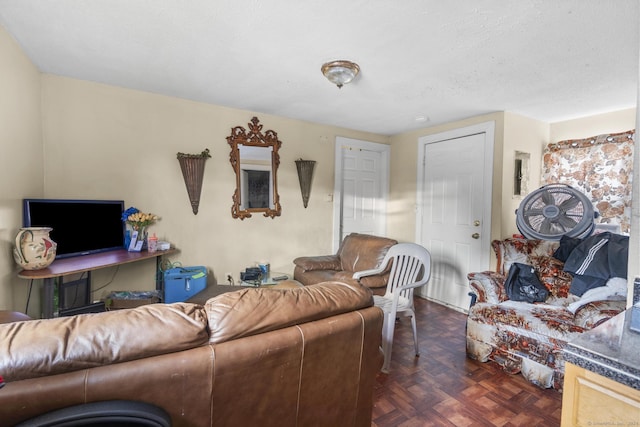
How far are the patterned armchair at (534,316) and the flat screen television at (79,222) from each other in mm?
3059

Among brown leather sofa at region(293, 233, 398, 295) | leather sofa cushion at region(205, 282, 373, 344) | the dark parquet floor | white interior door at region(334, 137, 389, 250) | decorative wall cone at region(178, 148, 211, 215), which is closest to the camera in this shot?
leather sofa cushion at region(205, 282, 373, 344)

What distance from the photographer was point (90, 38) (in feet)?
6.12

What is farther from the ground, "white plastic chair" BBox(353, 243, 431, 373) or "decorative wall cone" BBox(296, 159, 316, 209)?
"decorative wall cone" BBox(296, 159, 316, 209)

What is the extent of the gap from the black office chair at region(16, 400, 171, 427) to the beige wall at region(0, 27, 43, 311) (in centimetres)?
175

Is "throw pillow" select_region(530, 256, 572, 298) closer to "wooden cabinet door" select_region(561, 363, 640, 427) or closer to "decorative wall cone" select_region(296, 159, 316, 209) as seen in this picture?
"wooden cabinet door" select_region(561, 363, 640, 427)

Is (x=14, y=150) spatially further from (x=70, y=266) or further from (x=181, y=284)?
(x=181, y=284)

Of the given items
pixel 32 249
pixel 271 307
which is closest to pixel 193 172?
pixel 32 249

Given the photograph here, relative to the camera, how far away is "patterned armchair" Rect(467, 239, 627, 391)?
1.96 m

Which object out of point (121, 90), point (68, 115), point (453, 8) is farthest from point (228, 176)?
point (453, 8)

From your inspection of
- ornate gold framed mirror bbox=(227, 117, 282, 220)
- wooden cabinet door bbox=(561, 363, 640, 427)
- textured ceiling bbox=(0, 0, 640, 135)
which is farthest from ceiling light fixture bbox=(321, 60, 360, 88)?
wooden cabinet door bbox=(561, 363, 640, 427)

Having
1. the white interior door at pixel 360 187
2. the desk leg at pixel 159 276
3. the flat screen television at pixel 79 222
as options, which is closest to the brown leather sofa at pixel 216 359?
the flat screen television at pixel 79 222

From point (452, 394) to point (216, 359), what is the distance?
1723 mm

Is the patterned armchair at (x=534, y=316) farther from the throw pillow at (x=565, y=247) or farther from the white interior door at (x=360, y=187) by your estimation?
the white interior door at (x=360, y=187)

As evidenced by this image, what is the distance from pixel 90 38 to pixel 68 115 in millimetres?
950
